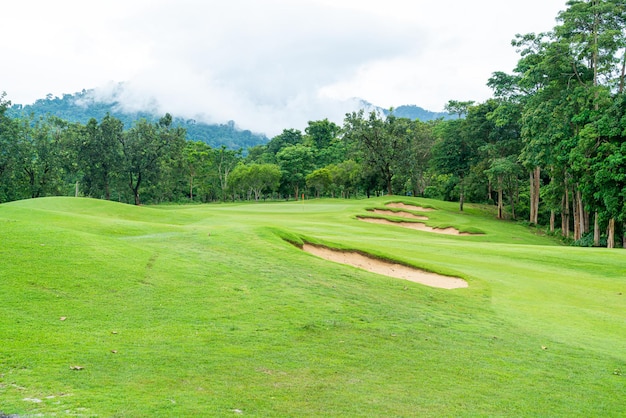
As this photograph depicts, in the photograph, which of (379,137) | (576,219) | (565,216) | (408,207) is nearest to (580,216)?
(576,219)

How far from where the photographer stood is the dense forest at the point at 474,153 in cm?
3612

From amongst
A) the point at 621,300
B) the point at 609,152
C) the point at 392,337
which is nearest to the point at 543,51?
the point at 609,152

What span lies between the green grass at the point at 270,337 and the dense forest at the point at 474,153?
25.1 m

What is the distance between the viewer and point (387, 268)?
19078 millimetres

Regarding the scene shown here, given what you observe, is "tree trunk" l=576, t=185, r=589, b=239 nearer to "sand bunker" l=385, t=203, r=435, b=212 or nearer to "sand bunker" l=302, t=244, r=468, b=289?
"sand bunker" l=385, t=203, r=435, b=212

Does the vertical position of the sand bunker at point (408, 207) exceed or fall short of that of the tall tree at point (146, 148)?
it falls short

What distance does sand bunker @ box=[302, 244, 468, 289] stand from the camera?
56.9 feet

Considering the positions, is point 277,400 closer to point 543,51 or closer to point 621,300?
point 621,300

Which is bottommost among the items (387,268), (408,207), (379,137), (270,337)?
(387,268)

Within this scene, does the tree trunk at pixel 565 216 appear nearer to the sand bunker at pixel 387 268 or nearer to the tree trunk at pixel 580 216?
the tree trunk at pixel 580 216

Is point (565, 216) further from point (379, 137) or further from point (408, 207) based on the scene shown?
point (379, 137)

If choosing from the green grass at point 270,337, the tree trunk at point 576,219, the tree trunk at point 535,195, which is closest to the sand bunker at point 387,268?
the green grass at point 270,337

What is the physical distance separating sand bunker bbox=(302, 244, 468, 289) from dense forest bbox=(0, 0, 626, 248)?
22.7 metres

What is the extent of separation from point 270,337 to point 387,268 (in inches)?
433
